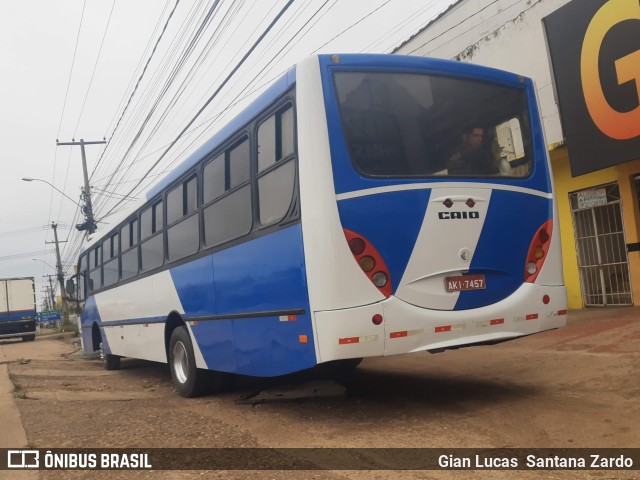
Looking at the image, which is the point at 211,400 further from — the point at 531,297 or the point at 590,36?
the point at 590,36

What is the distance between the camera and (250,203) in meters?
5.54

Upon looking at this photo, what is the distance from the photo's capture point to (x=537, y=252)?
5.37 meters

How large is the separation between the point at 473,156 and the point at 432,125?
19.3 inches

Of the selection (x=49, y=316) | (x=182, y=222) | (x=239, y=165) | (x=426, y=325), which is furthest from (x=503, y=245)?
(x=49, y=316)

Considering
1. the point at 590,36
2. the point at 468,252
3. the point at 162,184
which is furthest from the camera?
the point at 590,36

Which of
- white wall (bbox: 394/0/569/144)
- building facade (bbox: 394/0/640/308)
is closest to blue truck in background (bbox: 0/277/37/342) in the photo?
white wall (bbox: 394/0/569/144)

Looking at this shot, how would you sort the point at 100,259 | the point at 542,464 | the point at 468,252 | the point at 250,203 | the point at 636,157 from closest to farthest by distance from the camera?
the point at 542,464
the point at 468,252
the point at 250,203
the point at 636,157
the point at 100,259

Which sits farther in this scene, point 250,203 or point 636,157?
point 636,157

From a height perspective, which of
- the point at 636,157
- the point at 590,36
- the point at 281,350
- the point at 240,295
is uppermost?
the point at 590,36

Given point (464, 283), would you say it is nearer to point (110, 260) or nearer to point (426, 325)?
point (426, 325)

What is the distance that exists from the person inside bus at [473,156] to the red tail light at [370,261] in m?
1.08

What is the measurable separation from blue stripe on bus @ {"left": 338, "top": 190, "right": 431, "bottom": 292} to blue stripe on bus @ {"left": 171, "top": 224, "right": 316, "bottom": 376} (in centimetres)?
48

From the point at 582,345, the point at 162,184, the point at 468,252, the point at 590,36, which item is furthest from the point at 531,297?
the point at 590,36

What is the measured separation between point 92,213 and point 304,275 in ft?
74.4
